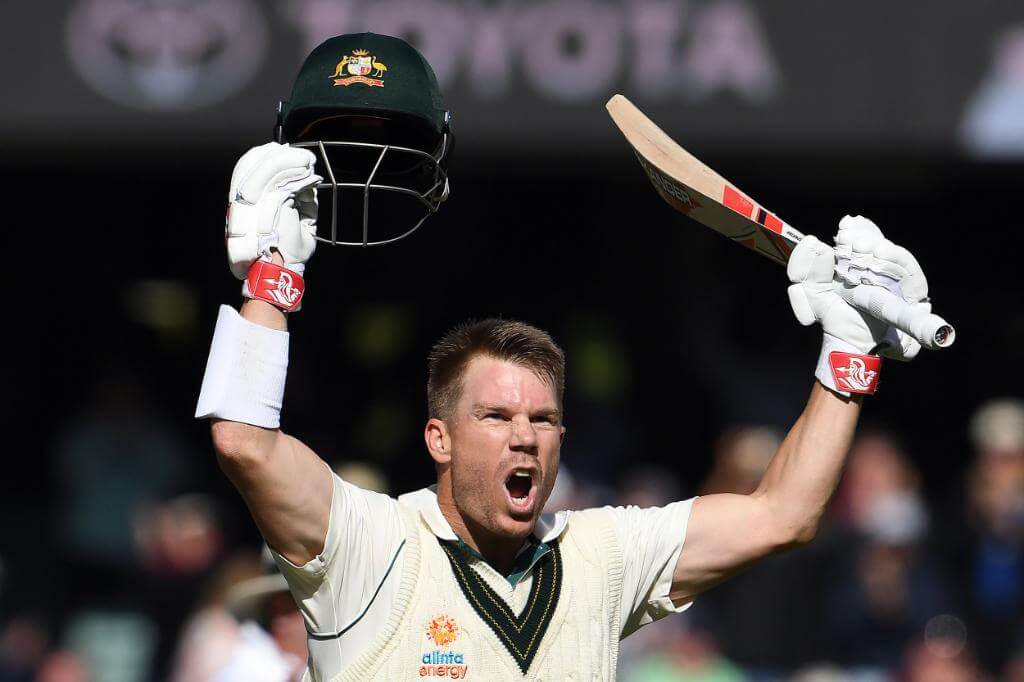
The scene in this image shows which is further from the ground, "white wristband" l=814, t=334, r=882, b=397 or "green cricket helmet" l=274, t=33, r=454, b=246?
"green cricket helmet" l=274, t=33, r=454, b=246

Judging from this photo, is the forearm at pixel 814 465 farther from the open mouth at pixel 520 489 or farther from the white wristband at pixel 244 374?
the white wristband at pixel 244 374

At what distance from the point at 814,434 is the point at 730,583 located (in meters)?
4.26

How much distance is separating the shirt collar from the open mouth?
11 centimetres

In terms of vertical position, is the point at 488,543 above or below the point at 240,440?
below

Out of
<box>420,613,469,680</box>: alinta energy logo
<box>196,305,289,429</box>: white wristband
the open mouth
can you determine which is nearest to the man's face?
the open mouth

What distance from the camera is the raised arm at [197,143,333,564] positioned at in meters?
2.92

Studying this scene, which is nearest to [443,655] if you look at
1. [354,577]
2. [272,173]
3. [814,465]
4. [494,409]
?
[354,577]

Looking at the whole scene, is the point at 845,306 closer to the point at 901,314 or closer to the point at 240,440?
the point at 901,314

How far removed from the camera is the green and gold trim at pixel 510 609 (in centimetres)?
315

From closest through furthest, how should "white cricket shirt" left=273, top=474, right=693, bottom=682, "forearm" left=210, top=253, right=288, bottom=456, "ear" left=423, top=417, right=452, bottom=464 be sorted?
"forearm" left=210, top=253, right=288, bottom=456 < "white cricket shirt" left=273, top=474, right=693, bottom=682 < "ear" left=423, top=417, right=452, bottom=464

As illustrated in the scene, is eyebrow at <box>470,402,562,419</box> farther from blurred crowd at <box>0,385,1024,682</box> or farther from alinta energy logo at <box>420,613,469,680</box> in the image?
blurred crowd at <box>0,385,1024,682</box>

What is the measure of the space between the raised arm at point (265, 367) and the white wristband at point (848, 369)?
1.09 m

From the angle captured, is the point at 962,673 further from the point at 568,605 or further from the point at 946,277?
the point at 568,605

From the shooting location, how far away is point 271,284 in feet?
9.78
